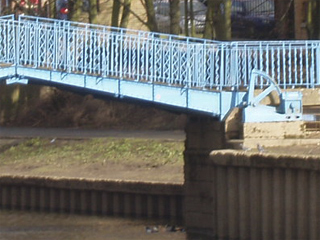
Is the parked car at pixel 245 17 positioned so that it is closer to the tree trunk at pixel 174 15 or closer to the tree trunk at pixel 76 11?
the tree trunk at pixel 76 11

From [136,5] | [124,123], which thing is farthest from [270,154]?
[136,5]

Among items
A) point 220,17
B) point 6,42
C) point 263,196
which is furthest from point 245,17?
point 263,196

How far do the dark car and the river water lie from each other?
2210 centimetres

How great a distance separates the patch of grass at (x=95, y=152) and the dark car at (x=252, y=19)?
16.6 meters

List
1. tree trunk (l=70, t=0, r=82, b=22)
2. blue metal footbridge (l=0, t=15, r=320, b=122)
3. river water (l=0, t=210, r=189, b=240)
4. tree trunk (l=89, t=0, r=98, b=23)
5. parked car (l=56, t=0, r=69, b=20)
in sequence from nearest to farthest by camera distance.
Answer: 1. blue metal footbridge (l=0, t=15, r=320, b=122)
2. river water (l=0, t=210, r=189, b=240)
3. tree trunk (l=70, t=0, r=82, b=22)
4. tree trunk (l=89, t=0, r=98, b=23)
5. parked car (l=56, t=0, r=69, b=20)

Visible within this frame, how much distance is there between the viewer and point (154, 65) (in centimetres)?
2419

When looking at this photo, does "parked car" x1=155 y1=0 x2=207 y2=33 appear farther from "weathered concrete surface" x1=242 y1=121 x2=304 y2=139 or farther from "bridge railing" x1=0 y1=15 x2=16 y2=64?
"weathered concrete surface" x1=242 y1=121 x2=304 y2=139

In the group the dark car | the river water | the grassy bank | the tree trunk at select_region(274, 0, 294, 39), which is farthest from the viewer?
the dark car

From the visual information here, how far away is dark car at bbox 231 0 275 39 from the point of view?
167 feet

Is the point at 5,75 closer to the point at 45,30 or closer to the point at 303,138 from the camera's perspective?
the point at 45,30

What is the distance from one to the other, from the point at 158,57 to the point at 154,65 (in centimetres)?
26

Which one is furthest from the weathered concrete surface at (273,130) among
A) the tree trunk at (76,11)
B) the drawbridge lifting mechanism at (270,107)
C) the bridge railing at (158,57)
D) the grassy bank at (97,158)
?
the tree trunk at (76,11)

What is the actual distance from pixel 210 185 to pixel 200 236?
1123 millimetres

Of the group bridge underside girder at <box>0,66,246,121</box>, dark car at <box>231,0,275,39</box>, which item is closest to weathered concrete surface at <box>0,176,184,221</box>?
bridge underside girder at <box>0,66,246,121</box>
